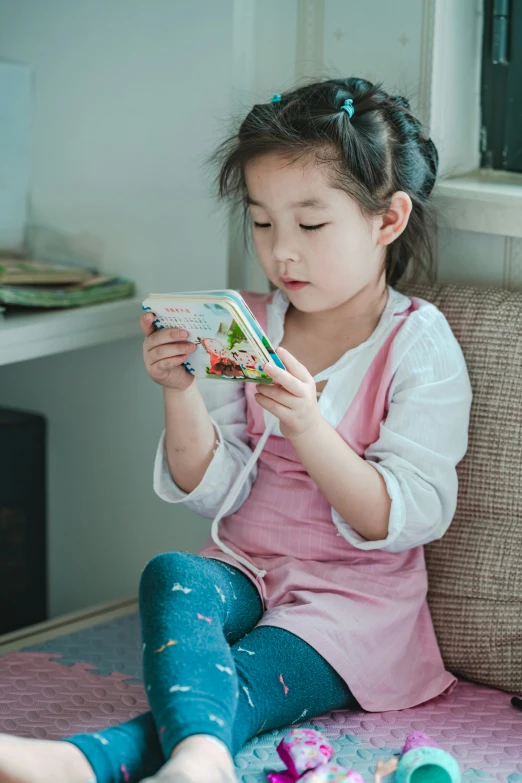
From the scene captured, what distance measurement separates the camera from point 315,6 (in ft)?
4.61

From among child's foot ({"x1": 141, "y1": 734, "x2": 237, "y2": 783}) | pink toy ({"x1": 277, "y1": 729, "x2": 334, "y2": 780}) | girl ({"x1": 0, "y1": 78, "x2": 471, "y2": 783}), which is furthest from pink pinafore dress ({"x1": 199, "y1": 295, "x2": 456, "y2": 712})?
child's foot ({"x1": 141, "y1": 734, "x2": 237, "y2": 783})

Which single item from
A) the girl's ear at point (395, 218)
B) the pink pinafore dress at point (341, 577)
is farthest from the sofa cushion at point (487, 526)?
the girl's ear at point (395, 218)

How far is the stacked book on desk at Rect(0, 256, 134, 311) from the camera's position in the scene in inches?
56.4

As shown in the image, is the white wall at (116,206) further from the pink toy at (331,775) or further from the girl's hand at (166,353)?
the pink toy at (331,775)

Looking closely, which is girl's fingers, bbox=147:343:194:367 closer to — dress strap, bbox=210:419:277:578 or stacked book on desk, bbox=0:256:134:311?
dress strap, bbox=210:419:277:578

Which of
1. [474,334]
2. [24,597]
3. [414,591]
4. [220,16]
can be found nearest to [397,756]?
[414,591]

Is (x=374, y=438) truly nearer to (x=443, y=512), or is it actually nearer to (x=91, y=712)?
(x=443, y=512)

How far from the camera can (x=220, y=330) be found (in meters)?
1.00

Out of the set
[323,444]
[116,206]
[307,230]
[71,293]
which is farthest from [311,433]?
[116,206]

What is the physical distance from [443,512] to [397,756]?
0.29 m

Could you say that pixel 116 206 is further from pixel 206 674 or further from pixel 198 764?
pixel 198 764

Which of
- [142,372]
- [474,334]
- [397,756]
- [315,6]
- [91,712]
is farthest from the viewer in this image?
[142,372]

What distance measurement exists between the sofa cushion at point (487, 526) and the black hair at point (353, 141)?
178 mm

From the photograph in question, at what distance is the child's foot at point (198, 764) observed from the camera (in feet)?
2.59
